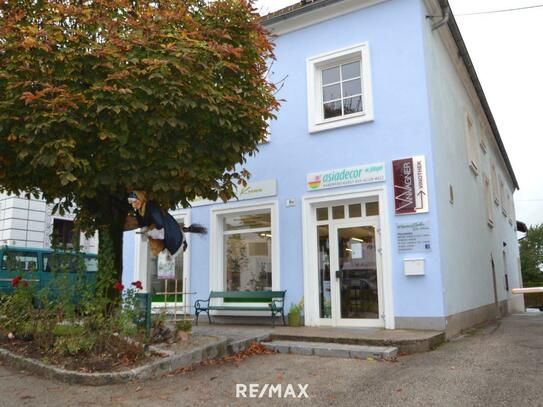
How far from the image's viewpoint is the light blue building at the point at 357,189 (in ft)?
29.9

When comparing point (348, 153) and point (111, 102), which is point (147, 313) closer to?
point (111, 102)

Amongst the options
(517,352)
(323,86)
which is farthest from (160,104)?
(517,352)

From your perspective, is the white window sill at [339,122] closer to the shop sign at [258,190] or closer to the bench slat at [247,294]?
the shop sign at [258,190]

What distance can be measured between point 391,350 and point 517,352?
1898 millimetres

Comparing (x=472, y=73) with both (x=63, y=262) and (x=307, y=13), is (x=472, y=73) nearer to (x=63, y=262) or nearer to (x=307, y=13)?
(x=307, y=13)

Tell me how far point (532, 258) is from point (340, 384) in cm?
5821

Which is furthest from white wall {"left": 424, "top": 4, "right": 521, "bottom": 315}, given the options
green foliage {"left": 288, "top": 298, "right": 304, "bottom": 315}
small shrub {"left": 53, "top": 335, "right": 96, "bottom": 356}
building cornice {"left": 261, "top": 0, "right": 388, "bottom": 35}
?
small shrub {"left": 53, "top": 335, "right": 96, "bottom": 356}

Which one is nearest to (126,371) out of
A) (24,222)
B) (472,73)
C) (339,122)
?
(339,122)

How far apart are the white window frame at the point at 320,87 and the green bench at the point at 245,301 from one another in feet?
11.3

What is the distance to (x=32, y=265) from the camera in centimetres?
1418

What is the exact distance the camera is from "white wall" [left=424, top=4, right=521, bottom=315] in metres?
9.59

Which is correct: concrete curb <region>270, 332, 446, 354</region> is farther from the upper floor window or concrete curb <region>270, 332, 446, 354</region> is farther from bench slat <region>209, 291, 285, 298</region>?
the upper floor window

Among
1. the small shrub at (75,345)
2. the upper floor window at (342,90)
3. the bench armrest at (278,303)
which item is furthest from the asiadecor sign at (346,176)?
the small shrub at (75,345)

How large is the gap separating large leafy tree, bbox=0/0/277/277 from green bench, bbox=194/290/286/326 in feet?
11.6
